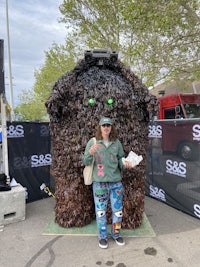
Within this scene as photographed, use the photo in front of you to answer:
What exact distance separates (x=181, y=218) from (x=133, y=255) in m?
1.46

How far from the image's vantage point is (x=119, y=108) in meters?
3.28

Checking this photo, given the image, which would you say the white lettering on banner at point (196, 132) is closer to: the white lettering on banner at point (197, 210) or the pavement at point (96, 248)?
the white lettering on banner at point (197, 210)

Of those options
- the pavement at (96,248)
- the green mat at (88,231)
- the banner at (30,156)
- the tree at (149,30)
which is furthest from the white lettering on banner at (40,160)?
the tree at (149,30)

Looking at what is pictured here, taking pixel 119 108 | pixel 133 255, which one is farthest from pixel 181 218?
pixel 119 108

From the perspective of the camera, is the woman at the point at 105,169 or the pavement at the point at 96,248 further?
the woman at the point at 105,169

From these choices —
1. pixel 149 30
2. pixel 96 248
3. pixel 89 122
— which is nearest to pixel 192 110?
Result: pixel 149 30

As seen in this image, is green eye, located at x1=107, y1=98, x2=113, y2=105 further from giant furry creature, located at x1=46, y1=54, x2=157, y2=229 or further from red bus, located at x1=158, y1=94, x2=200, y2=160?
red bus, located at x1=158, y1=94, x2=200, y2=160

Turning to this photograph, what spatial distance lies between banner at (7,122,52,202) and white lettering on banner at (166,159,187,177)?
2.52 metres

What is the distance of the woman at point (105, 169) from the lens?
112 inches

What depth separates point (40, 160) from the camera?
4.92 metres

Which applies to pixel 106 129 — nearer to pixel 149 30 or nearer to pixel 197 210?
pixel 197 210

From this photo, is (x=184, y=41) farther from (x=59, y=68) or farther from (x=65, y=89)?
(x=59, y=68)

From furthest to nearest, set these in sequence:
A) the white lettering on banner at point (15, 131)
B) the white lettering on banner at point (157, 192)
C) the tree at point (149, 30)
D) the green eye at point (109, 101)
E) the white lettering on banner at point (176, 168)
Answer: the tree at point (149, 30) → the white lettering on banner at point (157, 192) → the white lettering on banner at point (15, 131) → the white lettering on banner at point (176, 168) → the green eye at point (109, 101)

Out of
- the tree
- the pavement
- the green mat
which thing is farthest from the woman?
the tree
